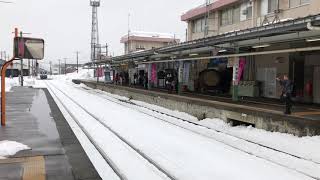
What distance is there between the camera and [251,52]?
2289 centimetres

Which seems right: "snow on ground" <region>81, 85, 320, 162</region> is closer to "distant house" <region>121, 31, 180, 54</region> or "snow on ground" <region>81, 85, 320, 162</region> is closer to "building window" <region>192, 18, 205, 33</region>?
"building window" <region>192, 18, 205, 33</region>

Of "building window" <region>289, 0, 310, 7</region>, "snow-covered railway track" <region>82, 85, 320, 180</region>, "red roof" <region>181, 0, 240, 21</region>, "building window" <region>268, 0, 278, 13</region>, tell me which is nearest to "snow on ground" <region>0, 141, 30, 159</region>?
"snow-covered railway track" <region>82, 85, 320, 180</region>

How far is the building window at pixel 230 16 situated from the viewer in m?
36.9

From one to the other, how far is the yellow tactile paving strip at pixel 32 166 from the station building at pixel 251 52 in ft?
28.9

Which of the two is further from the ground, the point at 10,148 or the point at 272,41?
the point at 272,41

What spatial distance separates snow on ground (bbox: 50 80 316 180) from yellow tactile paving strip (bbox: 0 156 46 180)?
173 centimetres

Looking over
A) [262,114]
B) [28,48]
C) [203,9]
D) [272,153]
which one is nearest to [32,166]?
[272,153]

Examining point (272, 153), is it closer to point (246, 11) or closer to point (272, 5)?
point (272, 5)

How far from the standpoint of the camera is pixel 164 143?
1283 centimetres

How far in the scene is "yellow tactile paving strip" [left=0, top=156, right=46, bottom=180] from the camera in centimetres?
784

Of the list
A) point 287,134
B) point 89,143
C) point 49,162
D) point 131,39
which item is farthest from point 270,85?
point 131,39

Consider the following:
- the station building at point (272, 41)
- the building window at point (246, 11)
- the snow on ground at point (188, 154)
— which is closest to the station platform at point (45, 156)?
the snow on ground at point (188, 154)

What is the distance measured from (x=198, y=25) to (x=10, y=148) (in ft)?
122

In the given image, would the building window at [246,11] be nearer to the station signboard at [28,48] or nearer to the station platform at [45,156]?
the station signboard at [28,48]
